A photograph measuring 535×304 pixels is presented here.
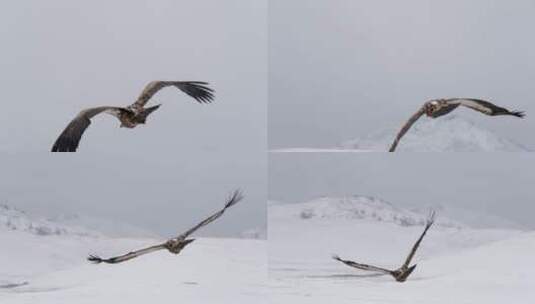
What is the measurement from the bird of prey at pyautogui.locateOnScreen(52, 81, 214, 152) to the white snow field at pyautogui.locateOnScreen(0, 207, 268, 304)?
0.85ft

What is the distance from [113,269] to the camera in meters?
2.55

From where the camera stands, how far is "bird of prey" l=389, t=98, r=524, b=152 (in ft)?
8.27

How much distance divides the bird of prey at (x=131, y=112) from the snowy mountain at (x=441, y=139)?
0.48 metres

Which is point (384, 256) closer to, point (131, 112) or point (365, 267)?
point (365, 267)

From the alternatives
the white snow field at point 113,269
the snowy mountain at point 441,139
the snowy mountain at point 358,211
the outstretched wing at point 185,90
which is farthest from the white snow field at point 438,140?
the white snow field at point 113,269

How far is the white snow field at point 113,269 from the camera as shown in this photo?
251 centimetres

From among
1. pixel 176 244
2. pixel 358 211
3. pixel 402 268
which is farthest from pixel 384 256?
pixel 176 244

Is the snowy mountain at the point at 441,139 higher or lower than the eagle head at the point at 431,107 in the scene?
lower

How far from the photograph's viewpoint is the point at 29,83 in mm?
2529

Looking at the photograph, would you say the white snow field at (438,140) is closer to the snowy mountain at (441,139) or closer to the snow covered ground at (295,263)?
the snowy mountain at (441,139)

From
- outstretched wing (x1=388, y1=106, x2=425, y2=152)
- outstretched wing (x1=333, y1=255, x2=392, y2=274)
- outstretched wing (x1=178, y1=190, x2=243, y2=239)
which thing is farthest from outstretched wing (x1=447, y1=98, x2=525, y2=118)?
outstretched wing (x1=178, y1=190, x2=243, y2=239)

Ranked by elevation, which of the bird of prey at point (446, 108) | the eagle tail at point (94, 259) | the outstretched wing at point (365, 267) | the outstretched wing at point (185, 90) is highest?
the outstretched wing at point (185, 90)

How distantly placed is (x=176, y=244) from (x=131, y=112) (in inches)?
17.2

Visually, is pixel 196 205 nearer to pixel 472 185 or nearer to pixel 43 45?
pixel 43 45
